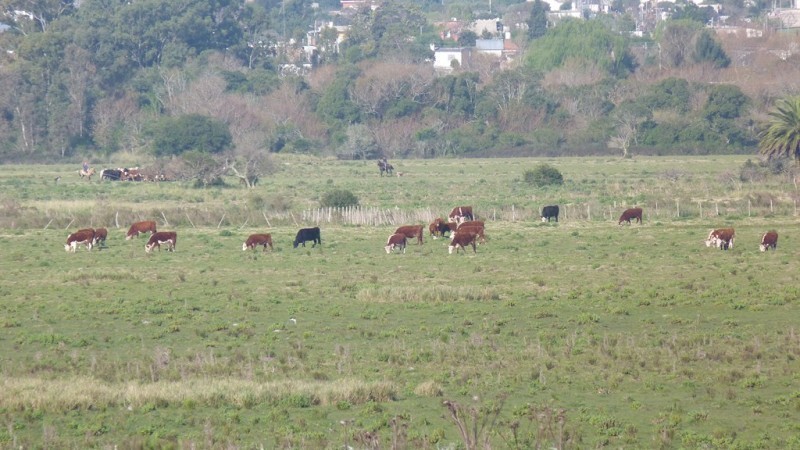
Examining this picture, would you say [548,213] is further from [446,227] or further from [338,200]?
[338,200]

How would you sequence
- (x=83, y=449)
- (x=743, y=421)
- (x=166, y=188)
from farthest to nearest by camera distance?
(x=166, y=188)
(x=743, y=421)
(x=83, y=449)

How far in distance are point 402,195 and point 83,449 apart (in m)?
41.4

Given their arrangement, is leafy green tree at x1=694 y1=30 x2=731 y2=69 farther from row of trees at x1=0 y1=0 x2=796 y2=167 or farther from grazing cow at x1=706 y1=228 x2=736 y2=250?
grazing cow at x1=706 y1=228 x2=736 y2=250

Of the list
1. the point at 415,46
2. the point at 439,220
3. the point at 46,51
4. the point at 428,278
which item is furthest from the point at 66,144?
the point at 428,278

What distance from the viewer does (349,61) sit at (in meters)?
128

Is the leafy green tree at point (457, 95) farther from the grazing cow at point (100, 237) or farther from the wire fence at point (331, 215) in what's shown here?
the grazing cow at point (100, 237)

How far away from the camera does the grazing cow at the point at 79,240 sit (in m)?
36.5

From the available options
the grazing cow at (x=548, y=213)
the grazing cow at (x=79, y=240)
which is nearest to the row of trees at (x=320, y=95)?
the grazing cow at (x=548, y=213)

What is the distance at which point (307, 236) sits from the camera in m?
37.5

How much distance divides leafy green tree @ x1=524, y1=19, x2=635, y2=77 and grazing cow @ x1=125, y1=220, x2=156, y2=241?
8917cm

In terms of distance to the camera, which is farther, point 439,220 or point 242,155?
point 242,155

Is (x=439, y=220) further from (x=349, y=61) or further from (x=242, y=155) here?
(x=349, y=61)

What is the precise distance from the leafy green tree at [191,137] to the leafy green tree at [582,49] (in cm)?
5207

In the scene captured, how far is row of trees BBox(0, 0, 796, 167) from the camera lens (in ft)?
305
